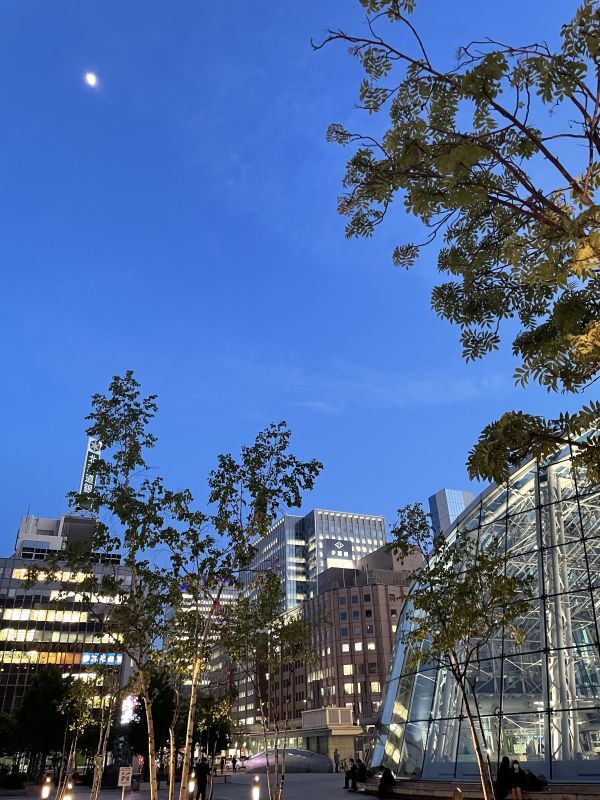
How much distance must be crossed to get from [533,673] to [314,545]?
15063cm

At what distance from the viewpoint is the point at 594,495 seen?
28.2 metres

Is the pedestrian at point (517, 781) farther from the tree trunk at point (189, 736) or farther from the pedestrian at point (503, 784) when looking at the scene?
the tree trunk at point (189, 736)

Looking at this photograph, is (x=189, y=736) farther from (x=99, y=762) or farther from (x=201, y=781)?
(x=99, y=762)

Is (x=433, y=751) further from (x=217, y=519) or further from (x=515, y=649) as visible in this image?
(x=217, y=519)

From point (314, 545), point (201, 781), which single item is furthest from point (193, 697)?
point (314, 545)

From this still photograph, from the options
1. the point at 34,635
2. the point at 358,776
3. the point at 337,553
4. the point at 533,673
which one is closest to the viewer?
the point at 533,673

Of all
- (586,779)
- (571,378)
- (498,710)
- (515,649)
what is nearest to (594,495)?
(515,649)

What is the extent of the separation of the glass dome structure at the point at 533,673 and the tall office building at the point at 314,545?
139m

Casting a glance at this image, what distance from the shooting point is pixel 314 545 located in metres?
172

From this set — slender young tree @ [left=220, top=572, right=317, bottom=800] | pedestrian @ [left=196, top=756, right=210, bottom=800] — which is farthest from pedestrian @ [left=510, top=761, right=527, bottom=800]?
pedestrian @ [left=196, top=756, right=210, bottom=800]

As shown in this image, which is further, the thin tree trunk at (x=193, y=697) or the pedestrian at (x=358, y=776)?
the pedestrian at (x=358, y=776)

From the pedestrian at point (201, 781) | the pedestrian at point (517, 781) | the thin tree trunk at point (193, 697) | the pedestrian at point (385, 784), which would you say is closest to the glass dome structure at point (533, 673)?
the pedestrian at point (385, 784)

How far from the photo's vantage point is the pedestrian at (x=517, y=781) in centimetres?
1856

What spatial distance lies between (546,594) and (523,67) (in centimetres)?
2264
